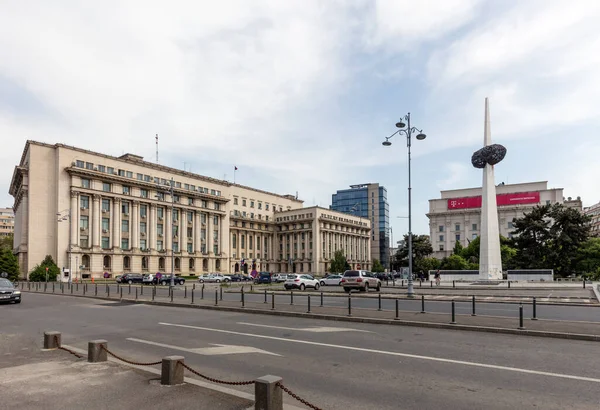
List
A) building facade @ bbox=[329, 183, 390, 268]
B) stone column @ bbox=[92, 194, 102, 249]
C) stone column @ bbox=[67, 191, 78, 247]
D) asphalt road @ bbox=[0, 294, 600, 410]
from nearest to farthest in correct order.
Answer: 1. asphalt road @ bbox=[0, 294, 600, 410]
2. stone column @ bbox=[67, 191, 78, 247]
3. stone column @ bbox=[92, 194, 102, 249]
4. building facade @ bbox=[329, 183, 390, 268]

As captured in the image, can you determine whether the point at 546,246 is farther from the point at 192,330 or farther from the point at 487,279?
the point at 192,330

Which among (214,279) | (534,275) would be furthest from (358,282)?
(214,279)

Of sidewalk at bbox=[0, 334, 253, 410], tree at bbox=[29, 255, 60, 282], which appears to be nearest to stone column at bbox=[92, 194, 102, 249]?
tree at bbox=[29, 255, 60, 282]

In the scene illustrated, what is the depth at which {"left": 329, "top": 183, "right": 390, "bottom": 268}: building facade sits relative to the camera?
551 feet

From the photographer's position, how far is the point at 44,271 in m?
66.3

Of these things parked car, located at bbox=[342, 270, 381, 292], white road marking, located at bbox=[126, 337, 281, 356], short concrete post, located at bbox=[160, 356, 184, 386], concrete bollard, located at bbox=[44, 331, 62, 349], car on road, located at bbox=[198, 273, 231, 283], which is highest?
short concrete post, located at bbox=[160, 356, 184, 386]

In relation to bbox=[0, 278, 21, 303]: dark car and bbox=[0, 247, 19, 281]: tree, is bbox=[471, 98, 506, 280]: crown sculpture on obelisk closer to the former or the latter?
bbox=[0, 278, 21, 303]: dark car

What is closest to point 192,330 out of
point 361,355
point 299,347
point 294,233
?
point 299,347

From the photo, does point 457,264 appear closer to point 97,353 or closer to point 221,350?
point 221,350

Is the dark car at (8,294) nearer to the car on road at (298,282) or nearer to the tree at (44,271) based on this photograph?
the car on road at (298,282)

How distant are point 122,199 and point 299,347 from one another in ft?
261

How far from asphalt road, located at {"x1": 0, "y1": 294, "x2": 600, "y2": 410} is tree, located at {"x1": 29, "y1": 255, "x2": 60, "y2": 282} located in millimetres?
57582

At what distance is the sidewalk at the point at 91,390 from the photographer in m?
6.13

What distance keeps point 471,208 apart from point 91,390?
129 m
